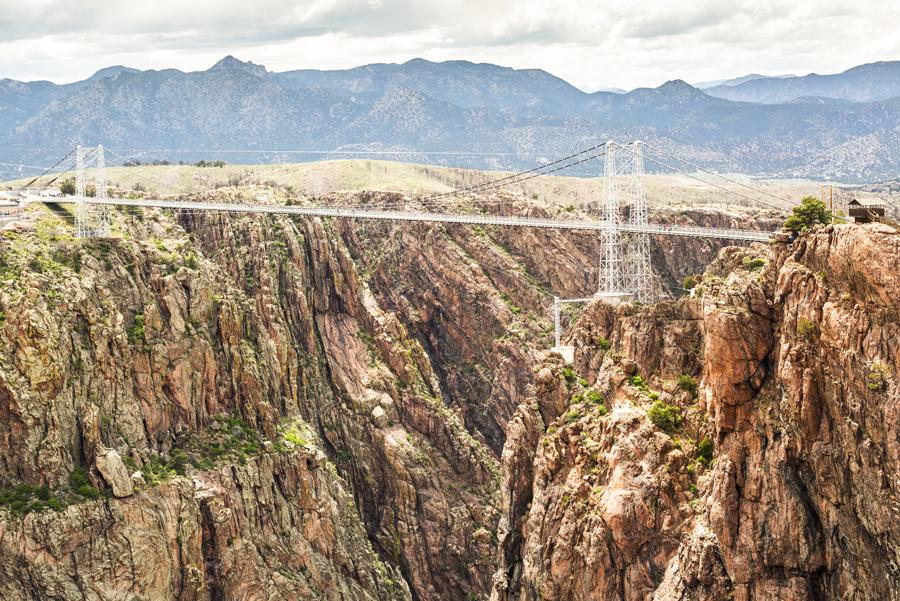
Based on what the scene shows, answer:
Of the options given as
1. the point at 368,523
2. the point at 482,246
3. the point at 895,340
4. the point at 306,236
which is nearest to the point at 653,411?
the point at 895,340

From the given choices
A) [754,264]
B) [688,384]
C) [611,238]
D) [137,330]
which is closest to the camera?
[688,384]

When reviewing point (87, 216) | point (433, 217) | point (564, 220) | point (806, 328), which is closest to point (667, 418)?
point (806, 328)

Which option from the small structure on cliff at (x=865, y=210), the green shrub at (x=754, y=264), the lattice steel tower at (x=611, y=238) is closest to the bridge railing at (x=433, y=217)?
the lattice steel tower at (x=611, y=238)

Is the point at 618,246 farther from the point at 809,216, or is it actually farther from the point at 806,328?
the point at 806,328

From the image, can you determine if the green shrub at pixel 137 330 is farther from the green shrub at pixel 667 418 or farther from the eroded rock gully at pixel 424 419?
the green shrub at pixel 667 418

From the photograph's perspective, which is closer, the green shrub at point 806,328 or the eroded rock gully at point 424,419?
the green shrub at point 806,328

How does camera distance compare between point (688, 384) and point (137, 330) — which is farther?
point (137, 330)

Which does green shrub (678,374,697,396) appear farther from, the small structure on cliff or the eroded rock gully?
the small structure on cliff
